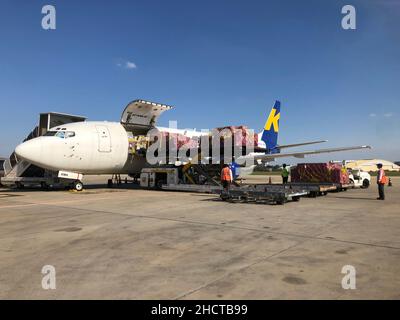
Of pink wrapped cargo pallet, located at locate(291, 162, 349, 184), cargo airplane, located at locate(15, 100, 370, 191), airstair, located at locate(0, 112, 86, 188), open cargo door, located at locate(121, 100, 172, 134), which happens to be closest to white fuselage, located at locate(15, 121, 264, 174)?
cargo airplane, located at locate(15, 100, 370, 191)

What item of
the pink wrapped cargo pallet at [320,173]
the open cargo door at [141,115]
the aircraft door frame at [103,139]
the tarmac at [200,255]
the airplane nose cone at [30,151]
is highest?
the open cargo door at [141,115]

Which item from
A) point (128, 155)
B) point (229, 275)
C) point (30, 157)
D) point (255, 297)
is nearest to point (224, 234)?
point (229, 275)

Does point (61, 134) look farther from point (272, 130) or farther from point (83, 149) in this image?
point (272, 130)

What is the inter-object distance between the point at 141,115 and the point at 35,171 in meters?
7.98

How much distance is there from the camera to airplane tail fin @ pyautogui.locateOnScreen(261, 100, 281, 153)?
28.4m

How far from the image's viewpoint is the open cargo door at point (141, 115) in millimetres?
20359

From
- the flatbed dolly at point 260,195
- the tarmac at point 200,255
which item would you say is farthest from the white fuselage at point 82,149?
the flatbed dolly at point 260,195

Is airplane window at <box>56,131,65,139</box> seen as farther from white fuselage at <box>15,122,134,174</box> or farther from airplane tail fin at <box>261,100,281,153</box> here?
airplane tail fin at <box>261,100,281,153</box>

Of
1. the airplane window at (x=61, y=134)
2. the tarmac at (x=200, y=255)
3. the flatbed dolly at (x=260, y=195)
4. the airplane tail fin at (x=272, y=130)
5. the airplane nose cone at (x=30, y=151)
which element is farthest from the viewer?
the airplane tail fin at (x=272, y=130)

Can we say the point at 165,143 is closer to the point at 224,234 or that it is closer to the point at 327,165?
the point at 327,165

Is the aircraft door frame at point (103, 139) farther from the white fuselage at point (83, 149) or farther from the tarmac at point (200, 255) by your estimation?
the tarmac at point (200, 255)

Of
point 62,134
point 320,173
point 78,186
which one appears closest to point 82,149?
point 62,134

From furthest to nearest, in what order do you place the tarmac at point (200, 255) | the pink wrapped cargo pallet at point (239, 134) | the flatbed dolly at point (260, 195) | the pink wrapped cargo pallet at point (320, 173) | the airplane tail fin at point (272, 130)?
the airplane tail fin at point (272, 130) < the pink wrapped cargo pallet at point (239, 134) < the pink wrapped cargo pallet at point (320, 173) < the flatbed dolly at point (260, 195) < the tarmac at point (200, 255)

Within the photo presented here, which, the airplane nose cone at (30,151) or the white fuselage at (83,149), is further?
the white fuselage at (83,149)
